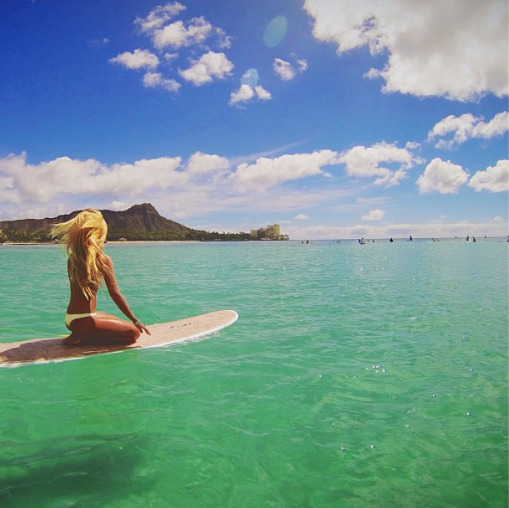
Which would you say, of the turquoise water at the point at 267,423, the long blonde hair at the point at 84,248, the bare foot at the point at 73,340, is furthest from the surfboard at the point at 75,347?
the long blonde hair at the point at 84,248

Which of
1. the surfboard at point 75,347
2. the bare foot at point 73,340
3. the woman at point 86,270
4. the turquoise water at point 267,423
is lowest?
→ the turquoise water at point 267,423

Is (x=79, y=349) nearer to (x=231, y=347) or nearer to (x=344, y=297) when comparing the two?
(x=231, y=347)

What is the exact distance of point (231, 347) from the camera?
1045 centimetres

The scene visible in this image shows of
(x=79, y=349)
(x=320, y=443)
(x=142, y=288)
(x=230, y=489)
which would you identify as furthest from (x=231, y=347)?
(x=142, y=288)

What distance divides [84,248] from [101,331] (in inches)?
81.3

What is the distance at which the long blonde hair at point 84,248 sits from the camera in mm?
7633

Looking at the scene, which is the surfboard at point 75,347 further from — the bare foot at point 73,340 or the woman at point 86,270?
the woman at point 86,270

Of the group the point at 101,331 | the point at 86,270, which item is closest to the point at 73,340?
the point at 101,331

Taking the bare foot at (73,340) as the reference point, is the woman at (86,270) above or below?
above

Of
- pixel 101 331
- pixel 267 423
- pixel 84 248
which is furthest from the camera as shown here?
pixel 101 331

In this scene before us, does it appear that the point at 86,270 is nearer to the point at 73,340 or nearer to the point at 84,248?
the point at 84,248

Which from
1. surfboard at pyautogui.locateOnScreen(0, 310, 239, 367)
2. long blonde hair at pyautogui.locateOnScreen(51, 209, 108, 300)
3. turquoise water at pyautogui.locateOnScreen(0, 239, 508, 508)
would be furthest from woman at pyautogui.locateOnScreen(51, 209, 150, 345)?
turquoise water at pyautogui.locateOnScreen(0, 239, 508, 508)

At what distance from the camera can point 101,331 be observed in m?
8.44

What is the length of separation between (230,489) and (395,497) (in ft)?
6.84
